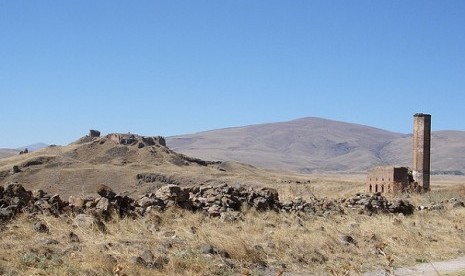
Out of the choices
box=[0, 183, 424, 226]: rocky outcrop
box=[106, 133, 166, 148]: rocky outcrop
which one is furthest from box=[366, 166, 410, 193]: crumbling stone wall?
Answer: box=[106, 133, 166, 148]: rocky outcrop

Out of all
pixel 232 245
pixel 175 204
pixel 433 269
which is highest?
pixel 175 204

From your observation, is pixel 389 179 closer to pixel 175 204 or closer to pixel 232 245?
pixel 175 204

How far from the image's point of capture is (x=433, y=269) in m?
9.77

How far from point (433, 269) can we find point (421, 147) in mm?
19104

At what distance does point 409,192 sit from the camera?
81.1ft

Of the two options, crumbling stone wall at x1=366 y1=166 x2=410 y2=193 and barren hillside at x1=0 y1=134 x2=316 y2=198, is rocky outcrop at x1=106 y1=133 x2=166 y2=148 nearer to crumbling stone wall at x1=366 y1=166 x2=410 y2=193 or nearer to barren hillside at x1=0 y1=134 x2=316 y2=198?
barren hillside at x1=0 y1=134 x2=316 y2=198

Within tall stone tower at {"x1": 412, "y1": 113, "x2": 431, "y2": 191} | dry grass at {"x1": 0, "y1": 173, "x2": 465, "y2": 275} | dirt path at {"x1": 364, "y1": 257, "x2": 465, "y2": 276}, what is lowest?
dirt path at {"x1": 364, "y1": 257, "x2": 465, "y2": 276}

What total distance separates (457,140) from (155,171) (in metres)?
171

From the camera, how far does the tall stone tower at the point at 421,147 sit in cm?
2772

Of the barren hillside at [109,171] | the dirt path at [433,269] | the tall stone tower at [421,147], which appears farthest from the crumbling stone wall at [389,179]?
the dirt path at [433,269]

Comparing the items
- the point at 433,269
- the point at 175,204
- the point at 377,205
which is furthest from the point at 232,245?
the point at 377,205

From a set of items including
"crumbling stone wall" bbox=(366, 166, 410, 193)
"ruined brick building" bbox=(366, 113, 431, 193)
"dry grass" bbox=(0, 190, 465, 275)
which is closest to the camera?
"dry grass" bbox=(0, 190, 465, 275)

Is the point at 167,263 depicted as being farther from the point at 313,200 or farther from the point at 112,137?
the point at 112,137

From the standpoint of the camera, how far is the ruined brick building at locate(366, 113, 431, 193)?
27109 mm
